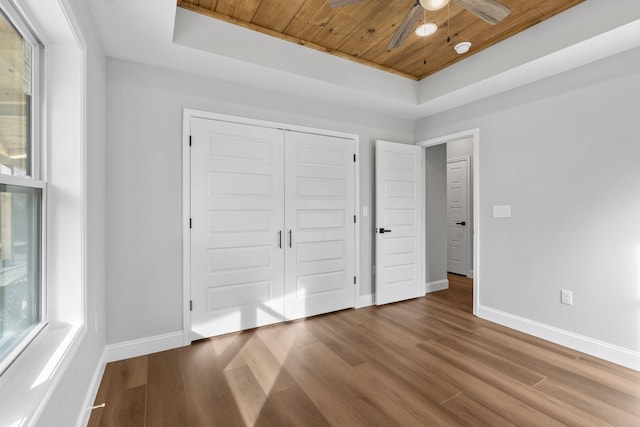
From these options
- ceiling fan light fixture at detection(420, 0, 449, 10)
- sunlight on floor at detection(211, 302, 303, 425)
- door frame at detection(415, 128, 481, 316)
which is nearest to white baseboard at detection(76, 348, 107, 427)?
sunlight on floor at detection(211, 302, 303, 425)

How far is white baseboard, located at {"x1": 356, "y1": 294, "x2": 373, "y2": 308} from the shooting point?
3791mm

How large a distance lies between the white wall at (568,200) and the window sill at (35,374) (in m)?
3.68

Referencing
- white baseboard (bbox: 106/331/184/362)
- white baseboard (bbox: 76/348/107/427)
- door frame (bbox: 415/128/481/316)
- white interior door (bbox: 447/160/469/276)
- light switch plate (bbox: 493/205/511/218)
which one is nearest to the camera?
white baseboard (bbox: 76/348/107/427)

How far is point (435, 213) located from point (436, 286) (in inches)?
43.5

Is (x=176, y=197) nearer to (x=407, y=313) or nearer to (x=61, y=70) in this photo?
(x=61, y=70)

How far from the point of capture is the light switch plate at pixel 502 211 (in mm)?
3234

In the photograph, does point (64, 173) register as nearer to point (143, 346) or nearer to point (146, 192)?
point (146, 192)

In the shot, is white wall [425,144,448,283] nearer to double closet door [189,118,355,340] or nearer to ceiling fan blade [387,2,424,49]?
double closet door [189,118,355,340]

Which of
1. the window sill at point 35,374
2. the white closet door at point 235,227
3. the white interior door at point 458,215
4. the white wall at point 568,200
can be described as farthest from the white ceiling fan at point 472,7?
the white interior door at point 458,215

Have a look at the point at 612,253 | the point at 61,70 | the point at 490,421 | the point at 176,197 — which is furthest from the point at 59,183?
the point at 612,253

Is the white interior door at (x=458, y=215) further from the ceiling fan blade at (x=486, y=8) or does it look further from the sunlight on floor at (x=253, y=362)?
the ceiling fan blade at (x=486, y=8)

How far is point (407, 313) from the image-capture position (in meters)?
3.60

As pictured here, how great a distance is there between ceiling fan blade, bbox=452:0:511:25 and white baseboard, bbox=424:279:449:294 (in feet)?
11.4

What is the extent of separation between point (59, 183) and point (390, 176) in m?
3.28
